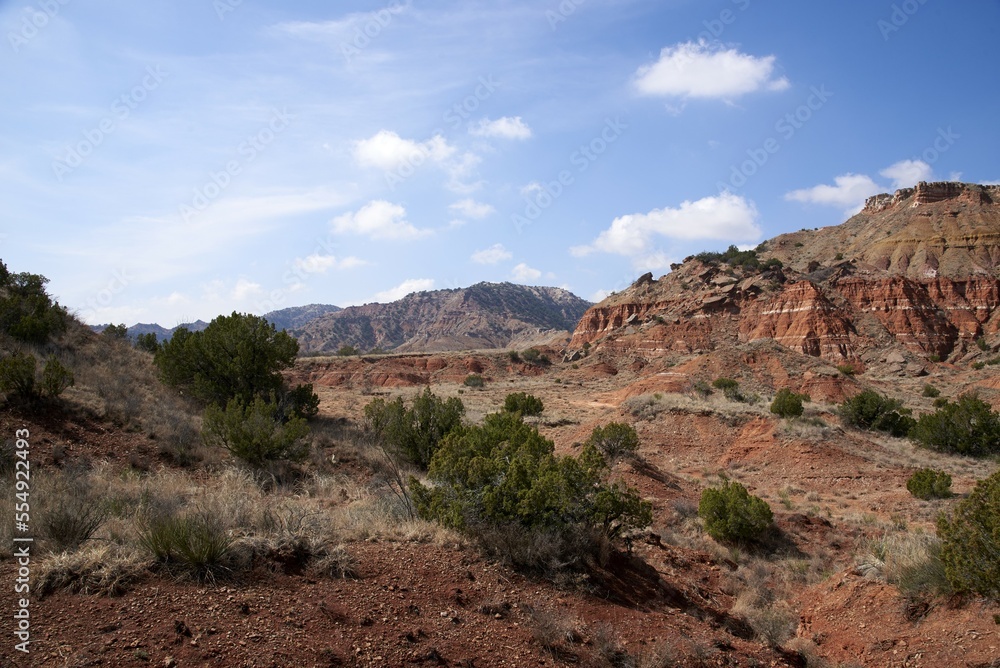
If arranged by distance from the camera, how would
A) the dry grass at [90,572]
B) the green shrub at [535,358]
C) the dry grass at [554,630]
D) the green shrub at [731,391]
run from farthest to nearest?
the green shrub at [535,358], the green shrub at [731,391], the dry grass at [554,630], the dry grass at [90,572]

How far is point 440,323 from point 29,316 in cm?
13128

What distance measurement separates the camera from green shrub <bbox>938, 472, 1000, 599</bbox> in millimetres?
6184

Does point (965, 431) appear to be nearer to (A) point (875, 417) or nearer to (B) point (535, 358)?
(A) point (875, 417)

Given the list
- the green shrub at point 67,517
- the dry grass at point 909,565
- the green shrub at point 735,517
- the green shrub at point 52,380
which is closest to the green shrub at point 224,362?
the green shrub at point 52,380

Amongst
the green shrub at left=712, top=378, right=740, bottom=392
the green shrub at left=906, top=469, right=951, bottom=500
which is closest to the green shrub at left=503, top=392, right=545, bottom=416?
the green shrub at left=712, top=378, right=740, bottom=392

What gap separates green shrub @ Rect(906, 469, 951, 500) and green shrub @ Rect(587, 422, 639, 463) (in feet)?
25.6

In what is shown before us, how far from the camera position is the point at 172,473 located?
1195 centimetres

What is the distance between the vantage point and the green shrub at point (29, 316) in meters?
17.3

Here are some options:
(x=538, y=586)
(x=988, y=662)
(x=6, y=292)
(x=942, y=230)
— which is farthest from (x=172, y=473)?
(x=942, y=230)

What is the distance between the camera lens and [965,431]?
819 inches

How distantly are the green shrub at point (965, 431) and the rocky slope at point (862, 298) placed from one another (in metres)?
30.7

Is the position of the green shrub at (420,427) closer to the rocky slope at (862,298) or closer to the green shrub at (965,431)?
the green shrub at (965,431)

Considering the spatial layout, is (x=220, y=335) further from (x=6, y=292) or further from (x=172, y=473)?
(x=6, y=292)

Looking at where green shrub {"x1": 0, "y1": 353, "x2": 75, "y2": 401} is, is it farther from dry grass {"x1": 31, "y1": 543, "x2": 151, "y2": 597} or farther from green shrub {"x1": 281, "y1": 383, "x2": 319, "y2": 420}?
dry grass {"x1": 31, "y1": 543, "x2": 151, "y2": 597}
